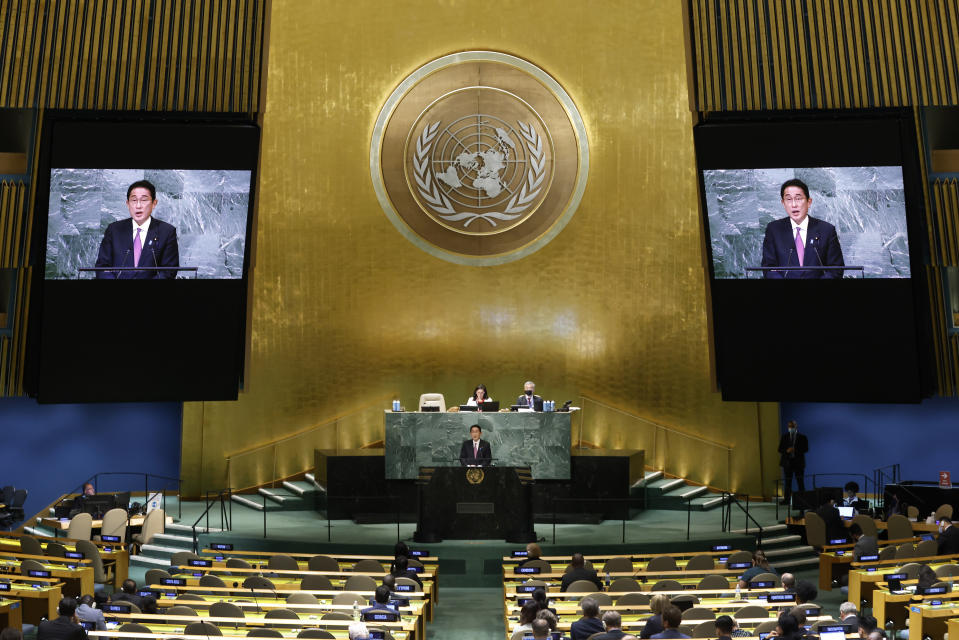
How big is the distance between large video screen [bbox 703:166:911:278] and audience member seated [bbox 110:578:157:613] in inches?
319

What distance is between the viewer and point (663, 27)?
1769 centimetres

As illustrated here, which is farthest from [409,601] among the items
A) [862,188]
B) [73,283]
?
[862,188]

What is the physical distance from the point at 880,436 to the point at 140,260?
1142cm

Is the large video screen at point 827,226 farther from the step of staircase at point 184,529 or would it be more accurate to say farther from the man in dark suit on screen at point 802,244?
the step of staircase at point 184,529

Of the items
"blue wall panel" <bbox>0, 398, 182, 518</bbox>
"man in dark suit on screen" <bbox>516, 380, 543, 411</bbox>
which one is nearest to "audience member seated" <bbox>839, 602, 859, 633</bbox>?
"man in dark suit on screen" <bbox>516, 380, 543, 411</bbox>

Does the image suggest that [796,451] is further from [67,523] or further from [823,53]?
[67,523]

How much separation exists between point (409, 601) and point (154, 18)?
8.97 metres

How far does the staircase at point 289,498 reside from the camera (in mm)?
16500

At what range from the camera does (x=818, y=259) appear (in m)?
14.1

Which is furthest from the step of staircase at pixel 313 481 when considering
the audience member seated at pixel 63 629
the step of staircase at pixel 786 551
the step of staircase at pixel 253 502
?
the audience member seated at pixel 63 629

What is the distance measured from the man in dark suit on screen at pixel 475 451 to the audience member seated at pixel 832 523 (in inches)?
167

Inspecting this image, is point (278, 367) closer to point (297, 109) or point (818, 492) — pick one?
point (297, 109)

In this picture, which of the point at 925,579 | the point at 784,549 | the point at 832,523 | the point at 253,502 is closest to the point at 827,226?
the point at 832,523

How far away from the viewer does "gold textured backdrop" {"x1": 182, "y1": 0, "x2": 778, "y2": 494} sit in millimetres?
17688
